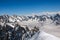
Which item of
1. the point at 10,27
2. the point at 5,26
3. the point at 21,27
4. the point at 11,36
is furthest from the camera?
the point at 5,26

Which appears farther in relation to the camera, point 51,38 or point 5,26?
point 5,26

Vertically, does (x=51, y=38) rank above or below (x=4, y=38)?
above

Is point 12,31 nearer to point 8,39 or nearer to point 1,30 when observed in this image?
point 8,39

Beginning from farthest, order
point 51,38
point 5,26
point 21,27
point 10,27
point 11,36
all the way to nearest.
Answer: point 5,26
point 10,27
point 11,36
point 21,27
point 51,38

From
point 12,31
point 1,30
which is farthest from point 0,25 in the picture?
point 12,31

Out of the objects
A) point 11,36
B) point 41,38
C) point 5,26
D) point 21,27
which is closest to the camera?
point 41,38

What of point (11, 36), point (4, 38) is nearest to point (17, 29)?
point (11, 36)

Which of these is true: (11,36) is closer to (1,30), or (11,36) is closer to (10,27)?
(10,27)

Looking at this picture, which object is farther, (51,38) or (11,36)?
(11,36)

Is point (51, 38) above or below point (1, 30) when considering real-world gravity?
above
